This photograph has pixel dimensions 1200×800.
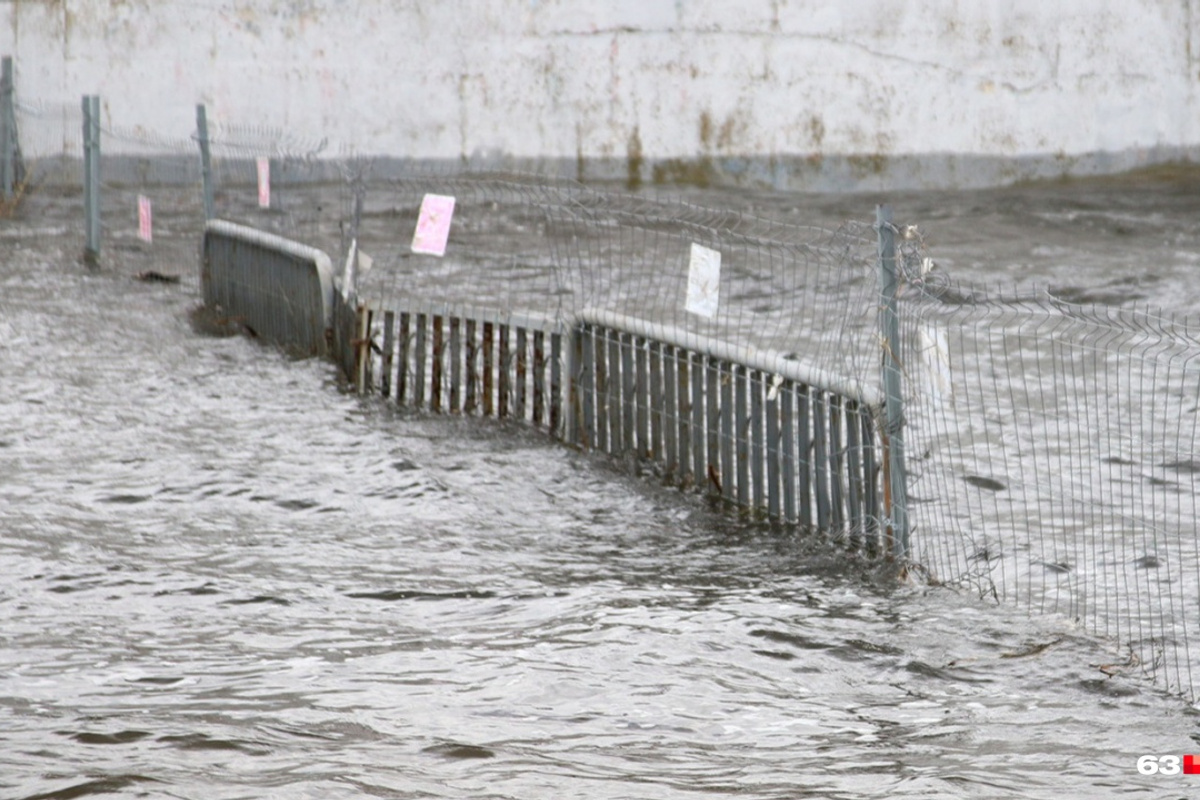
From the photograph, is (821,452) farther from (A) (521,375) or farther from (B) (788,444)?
(A) (521,375)

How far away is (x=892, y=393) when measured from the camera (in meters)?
6.23

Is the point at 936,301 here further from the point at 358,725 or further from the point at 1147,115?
the point at 1147,115

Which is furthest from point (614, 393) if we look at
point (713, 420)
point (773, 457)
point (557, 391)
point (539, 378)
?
point (773, 457)

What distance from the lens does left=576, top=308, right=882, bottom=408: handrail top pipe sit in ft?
21.1

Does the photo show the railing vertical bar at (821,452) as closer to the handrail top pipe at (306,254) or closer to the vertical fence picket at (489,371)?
the vertical fence picket at (489,371)

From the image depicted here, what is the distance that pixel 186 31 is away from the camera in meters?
19.2

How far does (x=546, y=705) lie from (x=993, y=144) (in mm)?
15555

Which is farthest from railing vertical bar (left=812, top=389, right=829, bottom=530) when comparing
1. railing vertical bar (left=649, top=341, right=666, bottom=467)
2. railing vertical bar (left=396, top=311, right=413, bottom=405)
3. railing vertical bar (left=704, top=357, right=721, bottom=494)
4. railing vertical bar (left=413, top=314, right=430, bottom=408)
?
railing vertical bar (left=396, top=311, right=413, bottom=405)

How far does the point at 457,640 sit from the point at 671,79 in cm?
1454

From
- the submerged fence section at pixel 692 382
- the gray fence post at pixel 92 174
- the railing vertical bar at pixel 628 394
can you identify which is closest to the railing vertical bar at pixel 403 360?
the submerged fence section at pixel 692 382

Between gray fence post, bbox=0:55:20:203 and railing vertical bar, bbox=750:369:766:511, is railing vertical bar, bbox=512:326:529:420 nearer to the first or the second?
railing vertical bar, bbox=750:369:766:511

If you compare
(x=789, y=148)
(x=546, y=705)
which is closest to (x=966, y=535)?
(x=546, y=705)

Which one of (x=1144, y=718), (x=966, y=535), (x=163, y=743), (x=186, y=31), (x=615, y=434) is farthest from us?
(x=186, y=31)

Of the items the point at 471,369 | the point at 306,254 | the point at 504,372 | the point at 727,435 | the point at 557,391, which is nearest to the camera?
the point at 727,435
